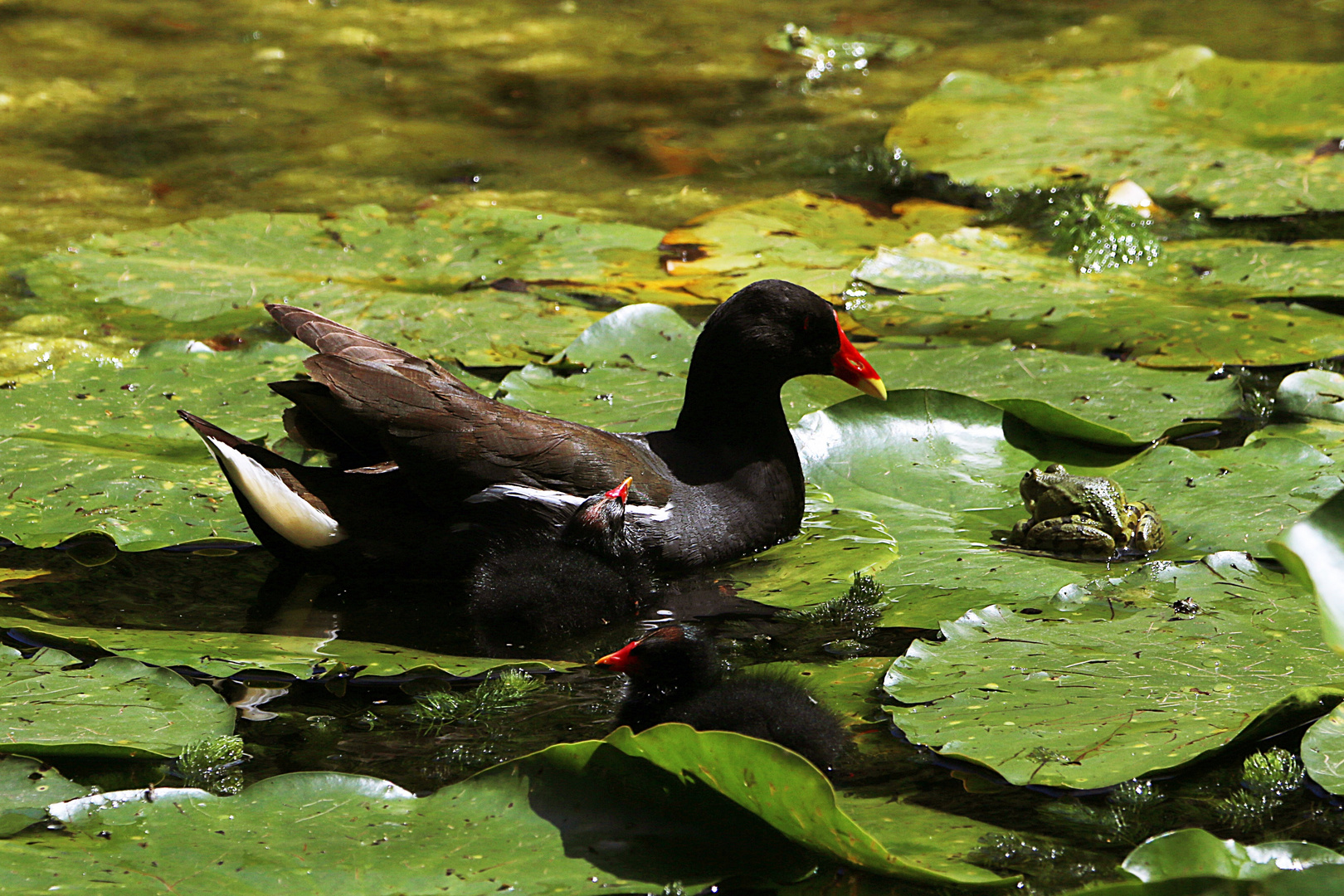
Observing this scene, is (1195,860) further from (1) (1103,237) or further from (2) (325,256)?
(2) (325,256)

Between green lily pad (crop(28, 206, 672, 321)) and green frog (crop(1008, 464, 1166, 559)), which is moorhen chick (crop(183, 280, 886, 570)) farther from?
Answer: green lily pad (crop(28, 206, 672, 321))

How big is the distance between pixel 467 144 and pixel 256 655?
4.32 m

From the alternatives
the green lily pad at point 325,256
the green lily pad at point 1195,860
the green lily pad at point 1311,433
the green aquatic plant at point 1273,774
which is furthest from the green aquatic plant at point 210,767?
the green lily pad at point 1311,433

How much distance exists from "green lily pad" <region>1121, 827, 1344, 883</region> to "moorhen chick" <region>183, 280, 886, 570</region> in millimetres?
1467

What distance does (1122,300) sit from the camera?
4078 mm

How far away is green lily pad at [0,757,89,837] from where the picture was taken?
1.88 meters

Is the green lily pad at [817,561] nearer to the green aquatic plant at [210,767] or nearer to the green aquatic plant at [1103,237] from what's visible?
the green aquatic plant at [210,767]

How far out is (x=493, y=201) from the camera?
539 centimetres

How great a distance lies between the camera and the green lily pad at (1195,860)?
1590 millimetres

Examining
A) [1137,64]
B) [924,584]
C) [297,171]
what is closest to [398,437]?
[924,584]

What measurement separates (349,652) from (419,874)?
0.83 metres

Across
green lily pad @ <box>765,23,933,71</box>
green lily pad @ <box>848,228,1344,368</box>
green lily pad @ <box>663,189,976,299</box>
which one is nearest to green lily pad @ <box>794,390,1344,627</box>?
green lily pad @ <box>848,228,1344,368</box>

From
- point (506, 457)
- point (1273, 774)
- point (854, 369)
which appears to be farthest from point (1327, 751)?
point (506, 457)

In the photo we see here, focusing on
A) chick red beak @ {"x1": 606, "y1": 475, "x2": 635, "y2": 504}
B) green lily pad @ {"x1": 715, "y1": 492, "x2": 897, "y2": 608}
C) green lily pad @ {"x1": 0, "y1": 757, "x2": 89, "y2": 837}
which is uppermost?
chick red beak @ {"x1": 606, "y1": 475, "x2": 635, "y2": 504}
